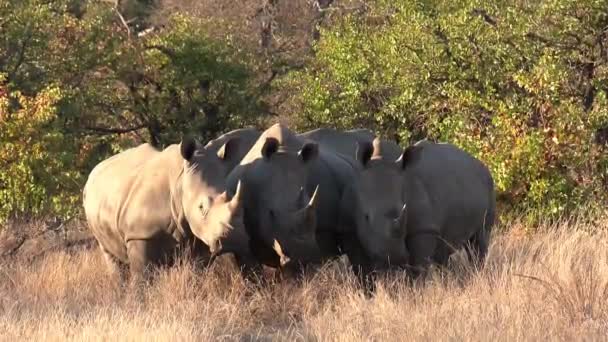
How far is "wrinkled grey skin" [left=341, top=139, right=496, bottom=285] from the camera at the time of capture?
876cm

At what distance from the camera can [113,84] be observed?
58.3ft

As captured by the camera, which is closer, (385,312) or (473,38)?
(385,312)

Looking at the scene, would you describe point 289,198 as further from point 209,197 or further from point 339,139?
point 339,139

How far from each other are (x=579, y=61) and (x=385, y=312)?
6.89 m

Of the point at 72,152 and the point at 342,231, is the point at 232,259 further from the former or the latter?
the point at 72,152

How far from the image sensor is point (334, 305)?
844 cm

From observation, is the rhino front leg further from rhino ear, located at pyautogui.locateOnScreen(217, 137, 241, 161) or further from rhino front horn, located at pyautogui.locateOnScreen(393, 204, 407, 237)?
rhino front horn, located at pyautogui.locateOnScreen(393, 204, 407, 237)

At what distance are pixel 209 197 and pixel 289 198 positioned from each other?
0.60 m

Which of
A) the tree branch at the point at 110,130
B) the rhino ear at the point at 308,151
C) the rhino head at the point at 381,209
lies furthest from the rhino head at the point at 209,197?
the tree branch at the point at 110,130

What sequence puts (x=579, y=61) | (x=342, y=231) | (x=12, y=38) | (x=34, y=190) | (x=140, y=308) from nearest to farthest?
(x=140, y=308) → (x=342, y=231) → (x=34, y=190) → (x=579, y=61) → (x=12, y=38)

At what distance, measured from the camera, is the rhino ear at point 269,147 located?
905cm

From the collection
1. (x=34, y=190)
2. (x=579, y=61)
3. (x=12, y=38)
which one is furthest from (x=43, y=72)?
(x=579, y=61)

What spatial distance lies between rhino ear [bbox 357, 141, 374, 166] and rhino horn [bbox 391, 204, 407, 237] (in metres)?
0.59

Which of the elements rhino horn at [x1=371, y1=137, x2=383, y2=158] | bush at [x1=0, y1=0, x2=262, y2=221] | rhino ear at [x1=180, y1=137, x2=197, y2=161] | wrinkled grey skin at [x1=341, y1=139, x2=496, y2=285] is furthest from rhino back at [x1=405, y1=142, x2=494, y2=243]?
bush at [x1=0, y1=0, x2=262, y2=221]
